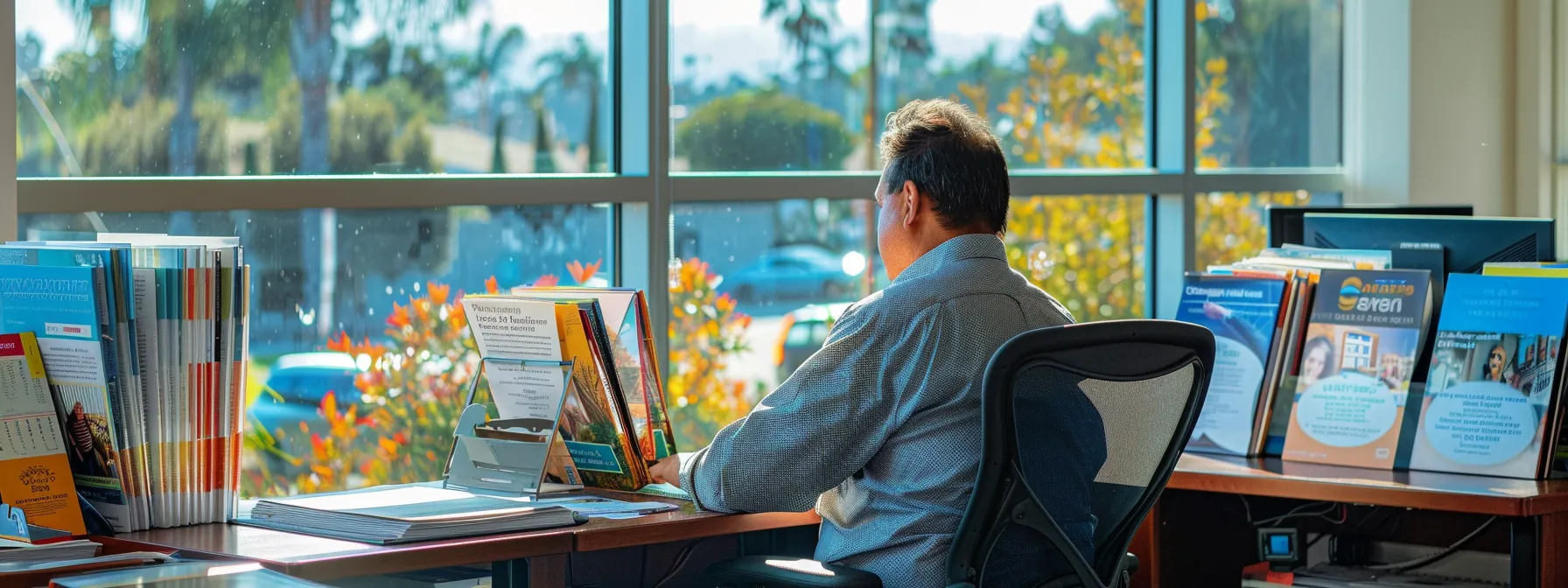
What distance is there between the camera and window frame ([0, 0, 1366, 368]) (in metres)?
2.48

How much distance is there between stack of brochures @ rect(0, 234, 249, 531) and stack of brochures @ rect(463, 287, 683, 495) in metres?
0.47

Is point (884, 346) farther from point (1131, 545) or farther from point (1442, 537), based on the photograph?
point (1442, 537)

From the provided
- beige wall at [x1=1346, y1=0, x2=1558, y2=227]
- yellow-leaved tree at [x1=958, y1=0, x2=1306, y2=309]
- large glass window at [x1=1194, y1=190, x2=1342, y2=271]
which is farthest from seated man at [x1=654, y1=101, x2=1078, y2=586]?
beige wall at [x1=1346, y1=0, x2=1558, y2=227]

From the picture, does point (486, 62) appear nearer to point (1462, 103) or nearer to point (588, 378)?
point (588, 378)

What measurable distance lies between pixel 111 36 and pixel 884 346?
129 centimetres

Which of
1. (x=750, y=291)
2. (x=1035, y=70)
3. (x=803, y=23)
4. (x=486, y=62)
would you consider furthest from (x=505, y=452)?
(x=1035, y=70)

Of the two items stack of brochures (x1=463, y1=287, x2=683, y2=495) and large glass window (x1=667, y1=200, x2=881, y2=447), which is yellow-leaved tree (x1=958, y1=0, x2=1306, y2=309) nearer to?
large glass window (x1=667, y1=200, x2=881, y2=447)

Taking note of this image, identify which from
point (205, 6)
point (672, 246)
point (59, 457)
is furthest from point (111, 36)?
point (672, 246)

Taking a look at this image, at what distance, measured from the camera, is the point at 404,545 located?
2062 millimetres

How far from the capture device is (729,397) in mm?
3340

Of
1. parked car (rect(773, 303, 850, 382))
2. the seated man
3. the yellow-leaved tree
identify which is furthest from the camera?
the yellow-leaved tree

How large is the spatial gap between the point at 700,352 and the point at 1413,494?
138 centimetres

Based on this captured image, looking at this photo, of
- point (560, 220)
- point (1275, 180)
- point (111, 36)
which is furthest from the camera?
point (1275, 180)

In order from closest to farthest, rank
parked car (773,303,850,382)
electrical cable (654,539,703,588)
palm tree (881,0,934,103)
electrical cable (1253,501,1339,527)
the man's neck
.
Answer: the man's neck < electrical cable (654,539,703,588) < electrical cable (1253,501,1339,527) < parked car (773,303,850,382) < palm tree (881,0,934,103)
